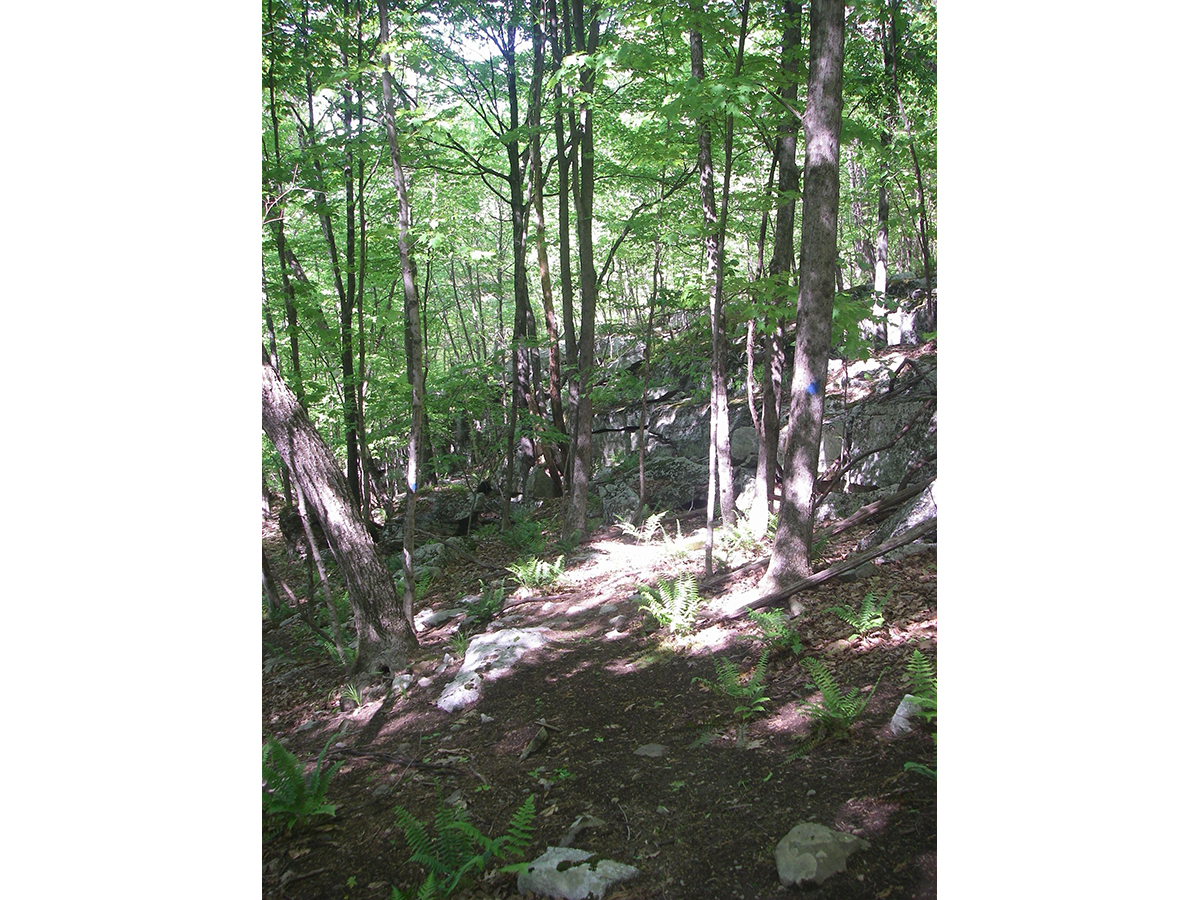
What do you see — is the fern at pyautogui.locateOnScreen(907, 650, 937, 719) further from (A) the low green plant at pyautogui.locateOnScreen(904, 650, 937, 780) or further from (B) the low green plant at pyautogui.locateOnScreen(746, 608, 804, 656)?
(B) the low green plant at pyautogui.locateOnScreen(746, 608, 804, 656)

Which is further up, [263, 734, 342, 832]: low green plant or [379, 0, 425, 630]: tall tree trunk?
[379, 0, 425, 630]: tall tree trunk

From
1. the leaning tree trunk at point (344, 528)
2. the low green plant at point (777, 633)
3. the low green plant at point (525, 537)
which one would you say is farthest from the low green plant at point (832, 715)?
the low green plant at point (525, 537)

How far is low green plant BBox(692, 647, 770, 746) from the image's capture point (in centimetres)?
305

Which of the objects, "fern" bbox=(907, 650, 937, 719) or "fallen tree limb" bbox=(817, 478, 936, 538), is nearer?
"fern" bbox=(907, 650, 937, 719)

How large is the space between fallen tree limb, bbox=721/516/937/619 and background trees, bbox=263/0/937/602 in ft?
7.01

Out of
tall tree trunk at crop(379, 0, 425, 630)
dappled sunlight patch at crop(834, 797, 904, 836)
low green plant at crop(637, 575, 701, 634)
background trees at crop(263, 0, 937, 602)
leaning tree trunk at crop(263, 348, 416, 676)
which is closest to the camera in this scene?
dappled sunlight patch at crop(834, 797, 904, 836)

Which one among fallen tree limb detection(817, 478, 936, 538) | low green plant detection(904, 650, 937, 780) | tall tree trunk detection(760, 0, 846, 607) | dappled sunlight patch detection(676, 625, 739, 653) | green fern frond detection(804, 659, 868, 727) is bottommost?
dappled sunlight patch detection(676, 625, 739, 653)

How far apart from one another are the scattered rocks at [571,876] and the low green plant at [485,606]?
13.5 feet

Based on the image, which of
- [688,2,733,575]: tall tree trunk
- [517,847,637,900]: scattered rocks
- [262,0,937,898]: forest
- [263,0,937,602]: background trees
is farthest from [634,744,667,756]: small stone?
[263,0,937,602]: background trees

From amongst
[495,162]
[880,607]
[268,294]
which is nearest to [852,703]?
[880,607]
